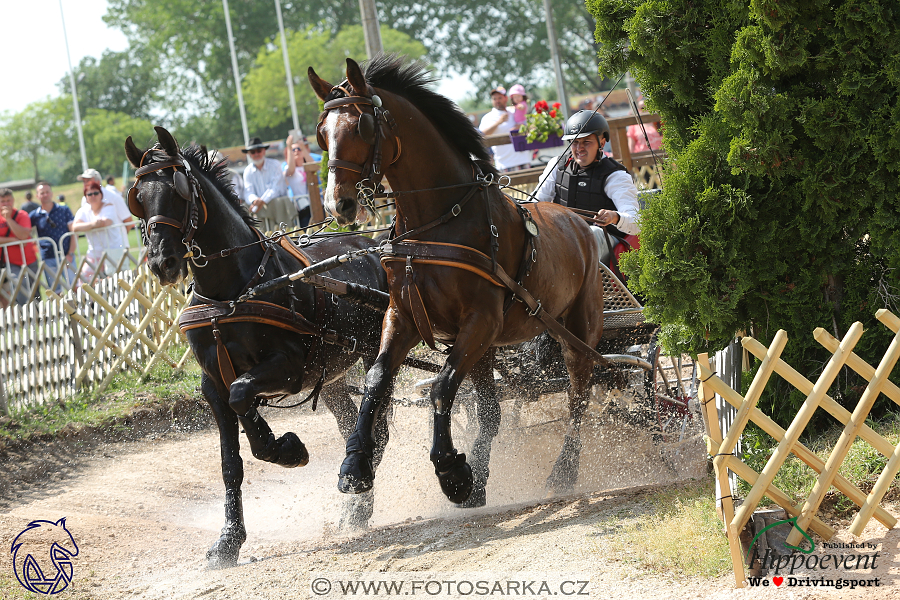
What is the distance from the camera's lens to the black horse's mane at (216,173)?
A: 17.3 ft

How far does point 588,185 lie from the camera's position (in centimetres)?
673

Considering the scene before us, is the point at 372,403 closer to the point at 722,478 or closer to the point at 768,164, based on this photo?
the point at 722,478

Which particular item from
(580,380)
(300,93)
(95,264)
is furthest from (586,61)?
(580,380)

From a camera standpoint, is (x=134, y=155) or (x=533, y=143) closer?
Result: (x=134, y=155)

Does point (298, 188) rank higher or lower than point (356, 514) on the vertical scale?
higher

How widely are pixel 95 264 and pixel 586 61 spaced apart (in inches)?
1732

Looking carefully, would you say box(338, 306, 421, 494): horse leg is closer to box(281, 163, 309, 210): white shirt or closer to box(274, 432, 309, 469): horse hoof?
box(274, 432, 309, 469): horse hoof

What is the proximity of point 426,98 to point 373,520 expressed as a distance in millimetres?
2952

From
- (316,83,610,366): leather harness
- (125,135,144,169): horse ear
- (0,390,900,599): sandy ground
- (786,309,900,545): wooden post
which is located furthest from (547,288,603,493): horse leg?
(125,135,144,169): horse ear

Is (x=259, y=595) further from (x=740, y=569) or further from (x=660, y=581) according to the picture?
(x=740, y=569)

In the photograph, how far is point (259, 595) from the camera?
4.19 meters

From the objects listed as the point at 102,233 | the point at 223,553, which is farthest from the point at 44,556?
the point at 102,233

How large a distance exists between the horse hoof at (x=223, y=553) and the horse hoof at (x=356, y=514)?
0.84 metres

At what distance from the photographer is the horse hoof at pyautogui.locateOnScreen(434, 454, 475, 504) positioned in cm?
469
